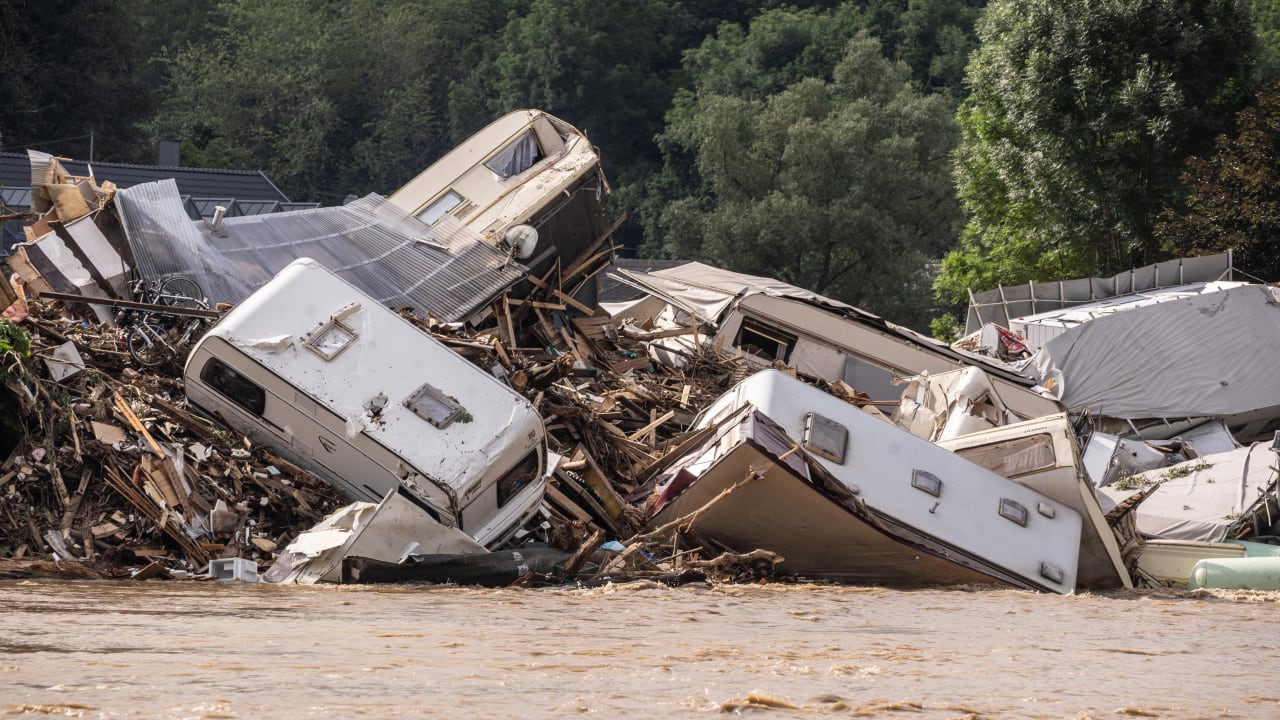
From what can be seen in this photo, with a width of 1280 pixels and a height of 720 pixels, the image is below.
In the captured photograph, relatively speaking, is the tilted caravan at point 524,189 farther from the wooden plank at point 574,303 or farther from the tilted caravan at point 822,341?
the tilted caravan at point 822,341

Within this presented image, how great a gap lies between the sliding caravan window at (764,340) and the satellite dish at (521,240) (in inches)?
138

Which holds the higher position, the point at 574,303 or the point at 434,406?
the point at 574,303

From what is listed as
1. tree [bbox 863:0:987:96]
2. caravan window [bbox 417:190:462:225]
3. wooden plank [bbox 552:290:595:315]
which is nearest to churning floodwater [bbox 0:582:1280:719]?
wooden plank [bbox 552:290:595:315]

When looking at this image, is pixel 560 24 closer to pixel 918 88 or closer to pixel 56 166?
pixel 918 88

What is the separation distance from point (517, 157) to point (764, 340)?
451 cm

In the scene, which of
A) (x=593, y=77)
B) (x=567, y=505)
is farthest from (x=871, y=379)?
(x=593, y=77)

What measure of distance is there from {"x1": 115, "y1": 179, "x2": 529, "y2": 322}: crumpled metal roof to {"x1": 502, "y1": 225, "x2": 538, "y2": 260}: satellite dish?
Result: 18cm

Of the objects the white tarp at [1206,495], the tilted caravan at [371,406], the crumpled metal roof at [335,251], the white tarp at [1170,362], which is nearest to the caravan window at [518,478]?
the tilted caravan at [371,406]

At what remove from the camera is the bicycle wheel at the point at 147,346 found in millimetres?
12777

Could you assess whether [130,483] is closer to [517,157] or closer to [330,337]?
[330,337]

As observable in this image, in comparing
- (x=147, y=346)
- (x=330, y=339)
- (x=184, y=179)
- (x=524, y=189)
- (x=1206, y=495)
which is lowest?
(x=1206, y=495)

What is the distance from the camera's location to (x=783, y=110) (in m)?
51.0

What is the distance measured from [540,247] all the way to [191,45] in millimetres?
57972

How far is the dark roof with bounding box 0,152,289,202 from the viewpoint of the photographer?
39.4 meters
